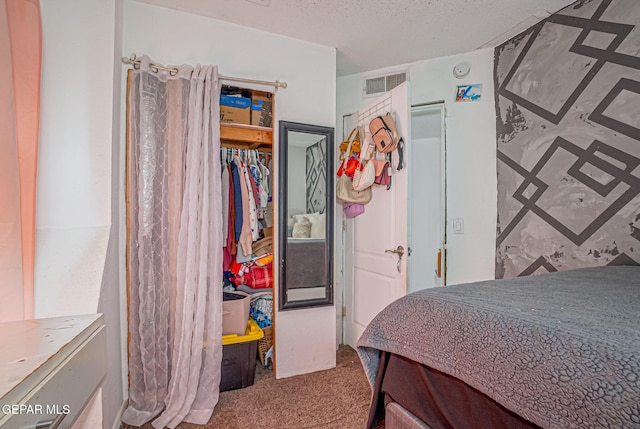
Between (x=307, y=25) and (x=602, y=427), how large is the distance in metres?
2.38

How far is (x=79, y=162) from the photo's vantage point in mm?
1452

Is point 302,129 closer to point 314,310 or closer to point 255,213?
point 255,213

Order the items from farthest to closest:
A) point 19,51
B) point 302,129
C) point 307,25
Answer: point 302,129 < point 307,25 < point 19,51

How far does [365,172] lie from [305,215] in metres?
0.57

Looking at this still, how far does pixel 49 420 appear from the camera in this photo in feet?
2.06

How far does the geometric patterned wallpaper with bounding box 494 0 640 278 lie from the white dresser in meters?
2.33

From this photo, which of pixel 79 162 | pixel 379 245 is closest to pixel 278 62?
pixel 79 162

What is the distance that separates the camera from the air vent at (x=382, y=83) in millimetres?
2598

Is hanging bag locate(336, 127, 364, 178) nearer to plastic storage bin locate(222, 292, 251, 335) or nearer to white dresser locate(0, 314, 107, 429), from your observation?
plastic storage bin locate(222, 292, 251, 335)

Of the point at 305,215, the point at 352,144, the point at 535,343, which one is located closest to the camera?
the point at 535,343

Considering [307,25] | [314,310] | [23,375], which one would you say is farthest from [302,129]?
[23,375]

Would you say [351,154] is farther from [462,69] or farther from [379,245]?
[462,69]

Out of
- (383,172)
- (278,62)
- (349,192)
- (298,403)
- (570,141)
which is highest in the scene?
(278,62)

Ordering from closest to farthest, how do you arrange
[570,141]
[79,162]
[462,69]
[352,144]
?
[79,162], [570,141], [462,69], [352,144]
